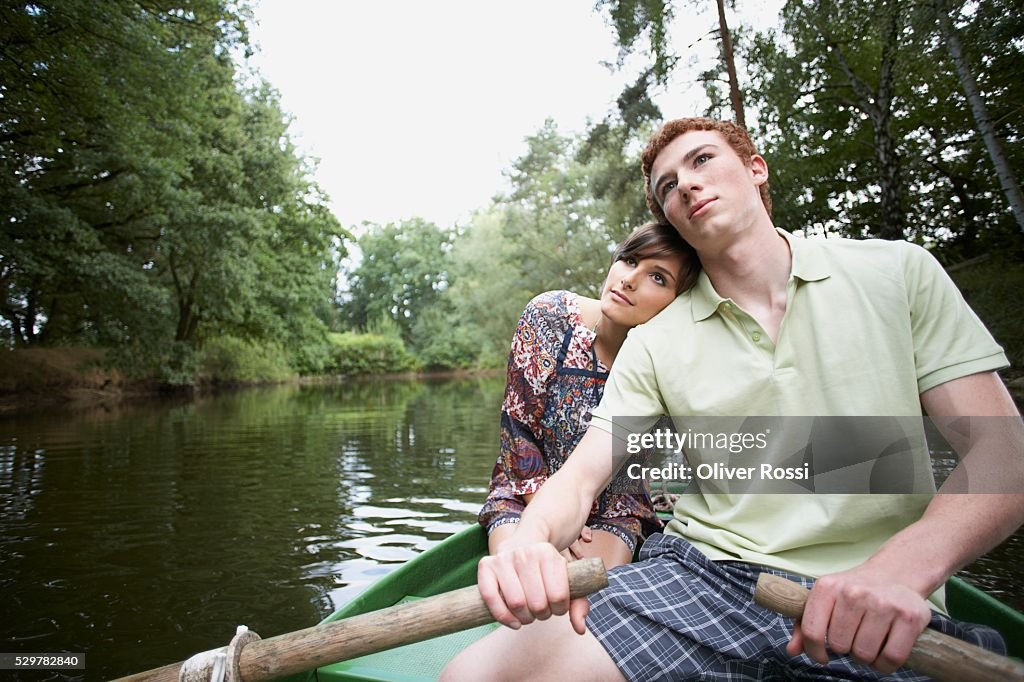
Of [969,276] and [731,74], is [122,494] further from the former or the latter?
[969,276]

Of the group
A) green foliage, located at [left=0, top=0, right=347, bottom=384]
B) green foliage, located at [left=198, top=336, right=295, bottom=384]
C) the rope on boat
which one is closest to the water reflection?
the rope on boat

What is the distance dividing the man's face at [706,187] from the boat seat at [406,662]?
48.6 inches

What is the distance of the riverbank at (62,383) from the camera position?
48.6ft

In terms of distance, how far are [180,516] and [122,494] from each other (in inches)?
43.5

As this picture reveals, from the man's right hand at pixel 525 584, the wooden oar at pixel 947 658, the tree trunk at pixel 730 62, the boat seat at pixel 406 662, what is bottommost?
the boat seat at pixel 406 662

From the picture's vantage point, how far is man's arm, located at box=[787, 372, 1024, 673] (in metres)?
0.96

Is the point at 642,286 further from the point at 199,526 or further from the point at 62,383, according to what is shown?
the point at 62,383

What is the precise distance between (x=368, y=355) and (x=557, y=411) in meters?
42.7

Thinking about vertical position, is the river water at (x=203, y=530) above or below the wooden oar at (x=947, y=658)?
below

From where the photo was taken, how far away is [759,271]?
1521mm

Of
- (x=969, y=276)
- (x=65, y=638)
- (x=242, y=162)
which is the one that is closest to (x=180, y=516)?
(x=65, y=638)

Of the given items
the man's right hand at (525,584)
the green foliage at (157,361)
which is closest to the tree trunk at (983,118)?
the man's right hand at (525,584)

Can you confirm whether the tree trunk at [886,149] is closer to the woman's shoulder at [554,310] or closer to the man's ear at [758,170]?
the woman's shoulder at [554,310]

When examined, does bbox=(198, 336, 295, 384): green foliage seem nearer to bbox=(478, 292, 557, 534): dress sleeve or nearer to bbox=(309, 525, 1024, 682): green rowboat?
bbox=(309, 525, 1024, 682): green rowboat
